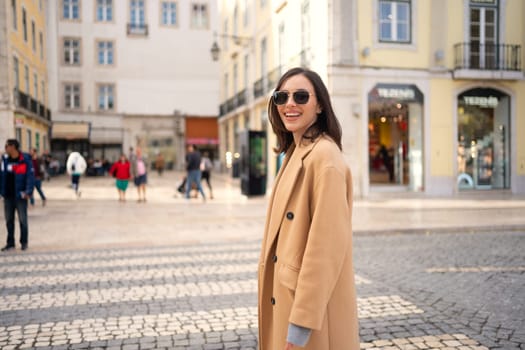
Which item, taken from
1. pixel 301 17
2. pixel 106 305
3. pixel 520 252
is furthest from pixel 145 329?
pixel 301 17

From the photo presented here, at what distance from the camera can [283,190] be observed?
2334 millimetres

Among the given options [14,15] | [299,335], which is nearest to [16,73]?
[14,15]

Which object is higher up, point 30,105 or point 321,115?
point 30,105

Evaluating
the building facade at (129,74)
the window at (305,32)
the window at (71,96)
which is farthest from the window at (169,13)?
the window at (305,32)

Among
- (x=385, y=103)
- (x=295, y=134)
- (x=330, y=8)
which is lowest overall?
(x=295, y=134)

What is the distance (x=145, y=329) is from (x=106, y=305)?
37.0 inches

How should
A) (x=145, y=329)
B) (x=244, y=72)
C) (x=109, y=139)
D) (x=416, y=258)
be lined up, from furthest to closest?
(x=109, y=139) → (x=244, y=72) → (x=416, y=258) → (x=145, y=329)

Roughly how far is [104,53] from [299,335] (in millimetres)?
42182

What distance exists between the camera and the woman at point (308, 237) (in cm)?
212

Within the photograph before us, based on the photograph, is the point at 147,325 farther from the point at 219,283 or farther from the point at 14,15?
the point at 14,15

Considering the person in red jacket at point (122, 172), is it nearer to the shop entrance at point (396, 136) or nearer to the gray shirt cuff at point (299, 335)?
the shop entrance at point (396, 136)

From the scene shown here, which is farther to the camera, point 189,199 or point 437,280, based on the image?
point 189,199

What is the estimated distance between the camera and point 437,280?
612cm

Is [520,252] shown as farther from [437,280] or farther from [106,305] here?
[106,305]
